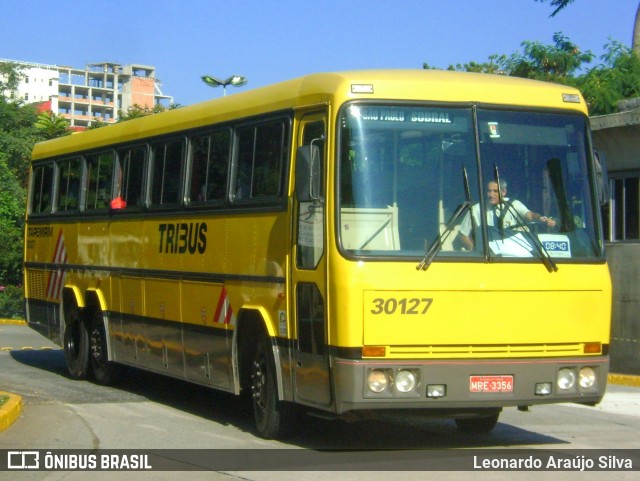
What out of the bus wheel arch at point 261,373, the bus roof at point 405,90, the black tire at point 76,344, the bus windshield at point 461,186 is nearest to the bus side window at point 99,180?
the black tire at point 76,344

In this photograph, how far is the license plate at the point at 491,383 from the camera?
31.2 ft

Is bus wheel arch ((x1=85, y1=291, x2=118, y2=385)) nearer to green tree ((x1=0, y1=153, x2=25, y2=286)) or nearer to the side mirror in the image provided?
the side mirror

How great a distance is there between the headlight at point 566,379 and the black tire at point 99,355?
7.37 meters

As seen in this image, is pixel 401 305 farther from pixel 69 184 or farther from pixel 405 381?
pixel 69 184

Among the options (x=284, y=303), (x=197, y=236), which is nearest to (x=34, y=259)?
(x=197, y=236)

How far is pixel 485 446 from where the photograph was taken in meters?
10.6

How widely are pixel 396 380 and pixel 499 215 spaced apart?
5.56 feet

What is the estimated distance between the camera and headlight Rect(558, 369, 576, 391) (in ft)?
32.2

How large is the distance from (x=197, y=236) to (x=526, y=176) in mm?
3988

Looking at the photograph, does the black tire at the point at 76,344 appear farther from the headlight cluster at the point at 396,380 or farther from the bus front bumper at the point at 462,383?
the headlight cluster at the point at 396,380

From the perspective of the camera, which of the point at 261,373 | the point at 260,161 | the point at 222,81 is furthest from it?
the point at 222,81

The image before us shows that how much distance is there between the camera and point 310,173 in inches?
382

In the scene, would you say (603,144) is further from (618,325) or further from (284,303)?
(284,303)

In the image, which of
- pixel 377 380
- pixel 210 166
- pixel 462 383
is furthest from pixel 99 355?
pixel 462 383
